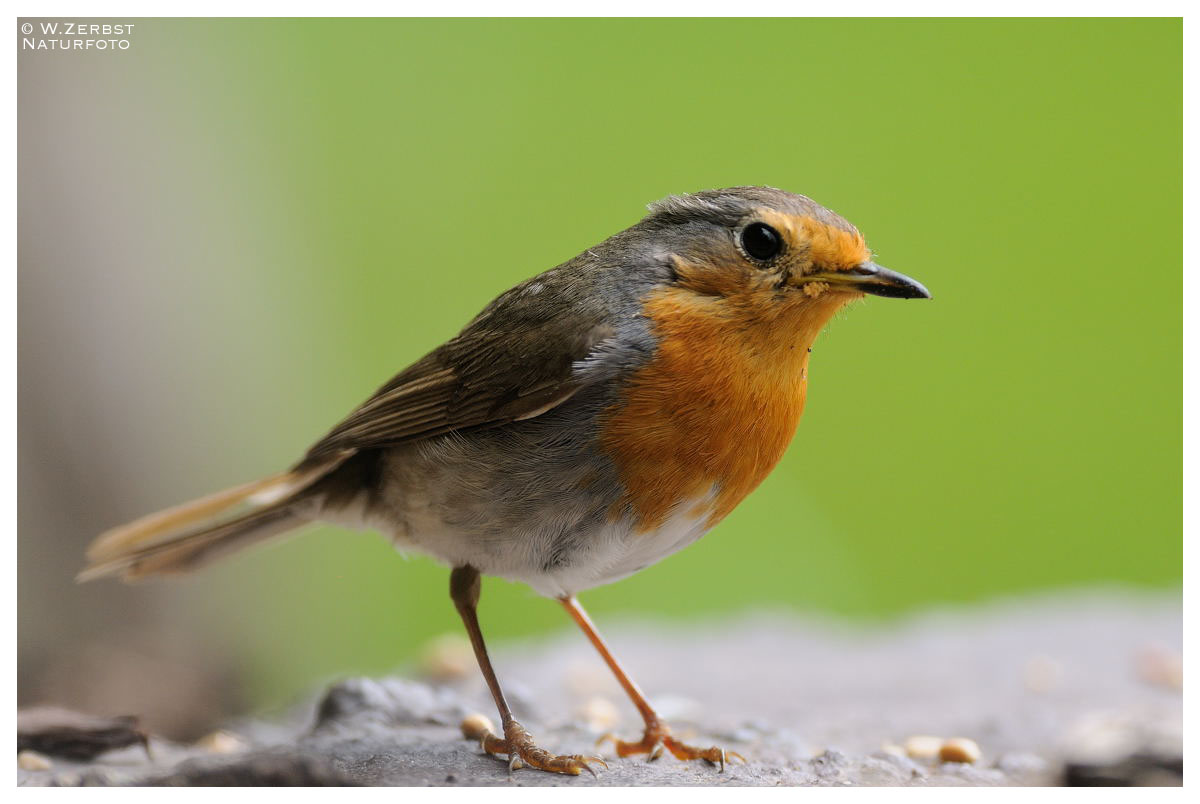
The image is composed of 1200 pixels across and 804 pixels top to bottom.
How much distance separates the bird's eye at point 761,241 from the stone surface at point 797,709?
5.20ft

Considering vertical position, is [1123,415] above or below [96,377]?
below

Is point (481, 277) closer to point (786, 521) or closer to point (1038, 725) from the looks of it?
point (786, 521)

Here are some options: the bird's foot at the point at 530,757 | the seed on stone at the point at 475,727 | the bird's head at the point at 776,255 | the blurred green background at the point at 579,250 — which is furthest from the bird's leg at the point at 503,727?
the bird's head at the point at 776,255

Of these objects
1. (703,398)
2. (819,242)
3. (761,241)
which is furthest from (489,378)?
(819,242)

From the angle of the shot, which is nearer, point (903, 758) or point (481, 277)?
point (903, 758)

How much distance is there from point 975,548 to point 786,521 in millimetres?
1130

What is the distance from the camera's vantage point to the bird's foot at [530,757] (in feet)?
11.7

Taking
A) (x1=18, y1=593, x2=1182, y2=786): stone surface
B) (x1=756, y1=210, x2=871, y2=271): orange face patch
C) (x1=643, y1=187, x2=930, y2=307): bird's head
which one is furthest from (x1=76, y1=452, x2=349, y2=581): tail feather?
(x1=756, y1=210, x2=871, y2=271): orange face patch

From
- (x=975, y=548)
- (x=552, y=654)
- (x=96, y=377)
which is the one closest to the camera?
(x=96, y=377)

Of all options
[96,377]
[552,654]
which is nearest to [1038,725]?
[552,654]

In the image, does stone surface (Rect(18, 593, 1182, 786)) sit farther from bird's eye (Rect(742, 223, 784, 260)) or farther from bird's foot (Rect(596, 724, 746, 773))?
bird's eye (Rect(742, 223, 784, 260))

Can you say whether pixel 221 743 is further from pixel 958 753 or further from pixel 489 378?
pixel 958 753

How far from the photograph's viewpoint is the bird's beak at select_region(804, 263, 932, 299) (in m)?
3.35

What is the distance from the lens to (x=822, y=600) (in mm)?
7836
